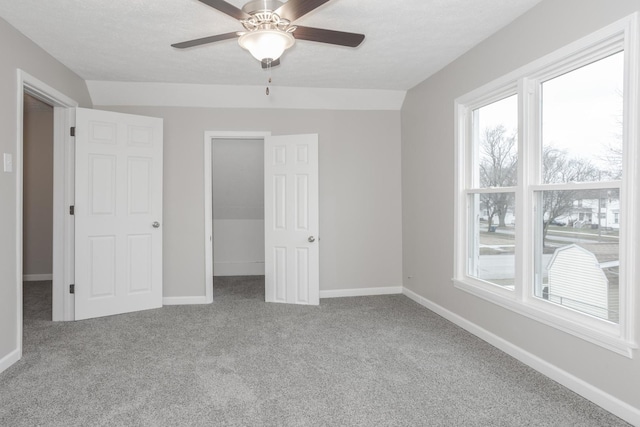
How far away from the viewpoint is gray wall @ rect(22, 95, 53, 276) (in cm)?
580

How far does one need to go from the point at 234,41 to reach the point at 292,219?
2.00m

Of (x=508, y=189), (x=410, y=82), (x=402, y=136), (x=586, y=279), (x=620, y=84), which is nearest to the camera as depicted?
(x=620, y=84)

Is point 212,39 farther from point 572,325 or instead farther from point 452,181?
point 572,325

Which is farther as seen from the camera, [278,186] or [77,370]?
[278,186]

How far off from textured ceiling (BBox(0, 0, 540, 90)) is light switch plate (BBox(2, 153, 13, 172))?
980 millimetres

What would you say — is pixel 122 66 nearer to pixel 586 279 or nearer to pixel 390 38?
pixel 390 38

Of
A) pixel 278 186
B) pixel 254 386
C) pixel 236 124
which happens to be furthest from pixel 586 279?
pixel 236 124

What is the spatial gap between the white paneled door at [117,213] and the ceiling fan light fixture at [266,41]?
8.08ft

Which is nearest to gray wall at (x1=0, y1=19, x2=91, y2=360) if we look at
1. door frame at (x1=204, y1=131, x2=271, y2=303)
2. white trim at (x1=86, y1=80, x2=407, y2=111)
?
white trim at (x1=86, y1=80, x2=407, y2=111)

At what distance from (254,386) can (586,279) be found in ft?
7.13

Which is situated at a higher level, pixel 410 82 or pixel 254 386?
pixel 410 82

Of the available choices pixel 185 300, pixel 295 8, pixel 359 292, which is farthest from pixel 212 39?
pixel 359 292

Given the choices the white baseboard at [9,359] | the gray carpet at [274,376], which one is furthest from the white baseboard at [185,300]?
the white baseboard at [9,359]

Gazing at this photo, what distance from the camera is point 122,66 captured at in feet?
12.4
